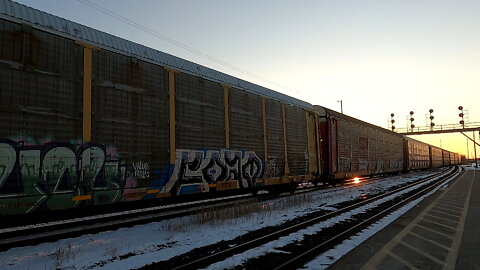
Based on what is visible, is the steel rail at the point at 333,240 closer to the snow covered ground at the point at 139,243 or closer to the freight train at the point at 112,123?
the snow covered ground at the point at 139,243

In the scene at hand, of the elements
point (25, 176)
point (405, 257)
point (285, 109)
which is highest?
point (285, 109)

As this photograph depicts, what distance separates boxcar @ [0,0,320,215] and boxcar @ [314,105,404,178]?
25.5 feet

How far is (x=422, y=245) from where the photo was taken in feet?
23.2

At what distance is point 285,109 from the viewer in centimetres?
1555

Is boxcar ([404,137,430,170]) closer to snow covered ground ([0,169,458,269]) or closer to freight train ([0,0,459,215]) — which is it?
freight train ([0,0,459,215])

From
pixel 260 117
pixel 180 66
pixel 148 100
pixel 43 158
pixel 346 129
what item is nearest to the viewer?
pixel 43 158

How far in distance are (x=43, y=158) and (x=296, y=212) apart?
772 centimetres

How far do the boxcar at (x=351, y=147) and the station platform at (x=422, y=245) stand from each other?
843cm

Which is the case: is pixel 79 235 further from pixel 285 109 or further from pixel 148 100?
pixel 285 109

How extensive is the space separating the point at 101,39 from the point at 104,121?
2.09 metres

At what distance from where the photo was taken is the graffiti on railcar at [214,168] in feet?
31.9

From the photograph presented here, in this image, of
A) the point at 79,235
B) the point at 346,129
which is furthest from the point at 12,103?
the point at 346,129

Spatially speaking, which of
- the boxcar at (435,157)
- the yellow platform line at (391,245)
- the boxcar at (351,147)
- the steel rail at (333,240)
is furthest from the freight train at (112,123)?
the boxcar at (435,157)

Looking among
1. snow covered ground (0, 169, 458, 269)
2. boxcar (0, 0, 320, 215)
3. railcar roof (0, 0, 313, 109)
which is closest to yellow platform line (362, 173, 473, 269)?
snow covered ground (0, 169, 458, 269)
